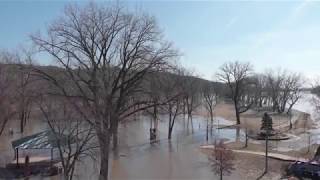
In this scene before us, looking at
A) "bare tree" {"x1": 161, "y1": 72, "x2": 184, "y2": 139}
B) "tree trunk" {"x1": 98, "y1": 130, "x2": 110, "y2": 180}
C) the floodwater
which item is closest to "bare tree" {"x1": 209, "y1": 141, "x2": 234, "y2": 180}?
the floodwater

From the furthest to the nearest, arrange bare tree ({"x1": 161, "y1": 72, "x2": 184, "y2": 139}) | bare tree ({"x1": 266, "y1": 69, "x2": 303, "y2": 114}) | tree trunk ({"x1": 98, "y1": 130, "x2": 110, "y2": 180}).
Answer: bare tree ({"x1": 266, "y1": 69, "x2": 303, "y2": 114}) < bare tree ({"x1": 161, "y1": 72, "x2": 184, "y2": 139}) < tree trunk ({"x1": 98, "y1": 130, "x2": 110, "y2": 180})

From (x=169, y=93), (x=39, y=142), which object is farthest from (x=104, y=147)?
(x=169, y=93)

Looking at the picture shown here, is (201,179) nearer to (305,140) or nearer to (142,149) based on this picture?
(142,149)

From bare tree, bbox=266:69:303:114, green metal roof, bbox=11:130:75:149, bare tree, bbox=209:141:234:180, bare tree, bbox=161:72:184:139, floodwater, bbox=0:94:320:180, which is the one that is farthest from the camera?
bare tree, bbox=266:69:303:114

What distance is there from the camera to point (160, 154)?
39281mm

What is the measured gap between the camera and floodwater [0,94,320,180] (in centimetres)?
3041

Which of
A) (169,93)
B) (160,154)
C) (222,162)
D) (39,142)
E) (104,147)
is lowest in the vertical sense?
(160,154)

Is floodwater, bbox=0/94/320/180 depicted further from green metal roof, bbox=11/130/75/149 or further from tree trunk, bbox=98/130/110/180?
green metal roof, bbox=11/130/75/149

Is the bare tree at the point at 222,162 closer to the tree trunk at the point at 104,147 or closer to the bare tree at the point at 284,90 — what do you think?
the tree trunk at the point at 104,147

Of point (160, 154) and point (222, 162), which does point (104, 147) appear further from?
point (160, 154)

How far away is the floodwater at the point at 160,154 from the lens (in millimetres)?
30406

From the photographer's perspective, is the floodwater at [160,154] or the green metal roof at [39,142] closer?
the green metal roof at [39,142]

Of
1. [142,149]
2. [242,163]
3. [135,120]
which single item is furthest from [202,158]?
[135,120]

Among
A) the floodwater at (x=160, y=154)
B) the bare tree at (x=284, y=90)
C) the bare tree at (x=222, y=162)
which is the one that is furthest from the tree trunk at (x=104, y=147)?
the bare tree at (x=284, y=90)
